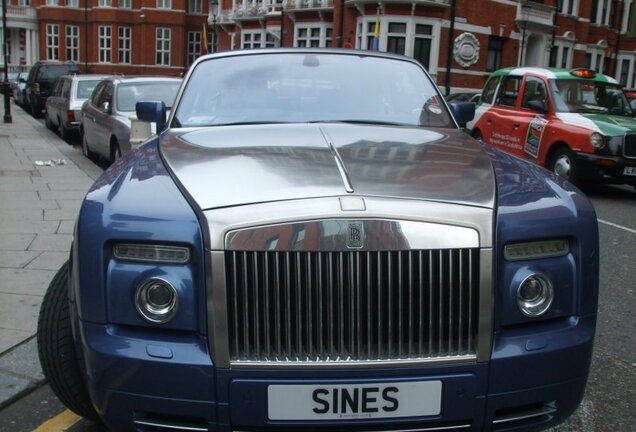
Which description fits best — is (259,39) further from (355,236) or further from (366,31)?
(355,236)

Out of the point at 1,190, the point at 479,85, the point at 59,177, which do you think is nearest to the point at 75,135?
the point at 59,177

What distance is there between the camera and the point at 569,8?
41.0 metres

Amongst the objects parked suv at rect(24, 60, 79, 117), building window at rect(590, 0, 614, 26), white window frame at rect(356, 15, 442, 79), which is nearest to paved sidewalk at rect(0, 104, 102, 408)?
parked suv at rect(24, 60, 79, 117)

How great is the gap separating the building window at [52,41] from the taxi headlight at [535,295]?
65.5 meters

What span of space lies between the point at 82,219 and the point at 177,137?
113 cm

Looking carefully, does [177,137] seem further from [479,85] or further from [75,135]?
[479,85]

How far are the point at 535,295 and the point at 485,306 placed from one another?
22 cm

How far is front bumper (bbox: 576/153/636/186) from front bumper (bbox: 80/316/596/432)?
318 inches

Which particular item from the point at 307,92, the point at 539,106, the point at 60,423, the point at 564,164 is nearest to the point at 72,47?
the point at 539,106

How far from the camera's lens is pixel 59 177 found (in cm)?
1016

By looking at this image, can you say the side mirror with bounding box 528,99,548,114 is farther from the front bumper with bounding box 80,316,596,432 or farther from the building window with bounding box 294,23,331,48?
the building window with bounding box 294,23,331,48

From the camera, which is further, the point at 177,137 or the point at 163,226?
the point at 177,137

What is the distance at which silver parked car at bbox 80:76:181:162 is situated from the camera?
9.88 m

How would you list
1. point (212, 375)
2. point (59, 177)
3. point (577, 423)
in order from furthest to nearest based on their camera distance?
1. point (59, 177)
2. point (577, 423)
3. point (212, 375)
